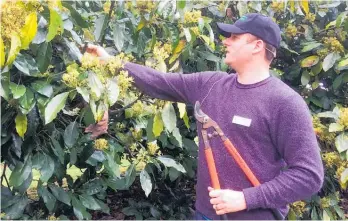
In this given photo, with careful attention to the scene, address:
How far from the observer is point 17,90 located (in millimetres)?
1719

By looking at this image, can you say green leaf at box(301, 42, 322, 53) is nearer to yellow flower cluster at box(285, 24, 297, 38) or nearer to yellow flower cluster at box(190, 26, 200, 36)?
yellow flower cluster at box(285, 24, 297, 38)

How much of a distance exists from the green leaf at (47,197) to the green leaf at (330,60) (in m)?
1.70

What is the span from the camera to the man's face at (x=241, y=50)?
1896 millimetres

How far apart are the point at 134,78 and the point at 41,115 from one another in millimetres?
420

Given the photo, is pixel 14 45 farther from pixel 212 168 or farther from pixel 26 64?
pixel 212 168

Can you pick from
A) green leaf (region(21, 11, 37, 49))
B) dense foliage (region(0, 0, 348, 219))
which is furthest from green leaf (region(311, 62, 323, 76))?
green leaf (region(21, 11, 37, 49))

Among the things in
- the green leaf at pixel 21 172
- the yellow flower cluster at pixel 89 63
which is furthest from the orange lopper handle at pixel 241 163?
the green leaf at pixel 21 172

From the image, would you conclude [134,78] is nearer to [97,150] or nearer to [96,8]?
[97,150]

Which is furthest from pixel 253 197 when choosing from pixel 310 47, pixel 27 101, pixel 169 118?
pixel 310 47

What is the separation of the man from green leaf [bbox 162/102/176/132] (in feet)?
0.39

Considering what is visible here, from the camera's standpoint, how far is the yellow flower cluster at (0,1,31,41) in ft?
5.16

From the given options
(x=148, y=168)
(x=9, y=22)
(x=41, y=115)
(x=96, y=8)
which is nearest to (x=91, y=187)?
(x=148, y=168)

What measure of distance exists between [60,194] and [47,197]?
7 cm

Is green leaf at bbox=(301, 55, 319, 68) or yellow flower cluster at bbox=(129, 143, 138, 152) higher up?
green leaf at bbox=(301, 55, 319, 68)
